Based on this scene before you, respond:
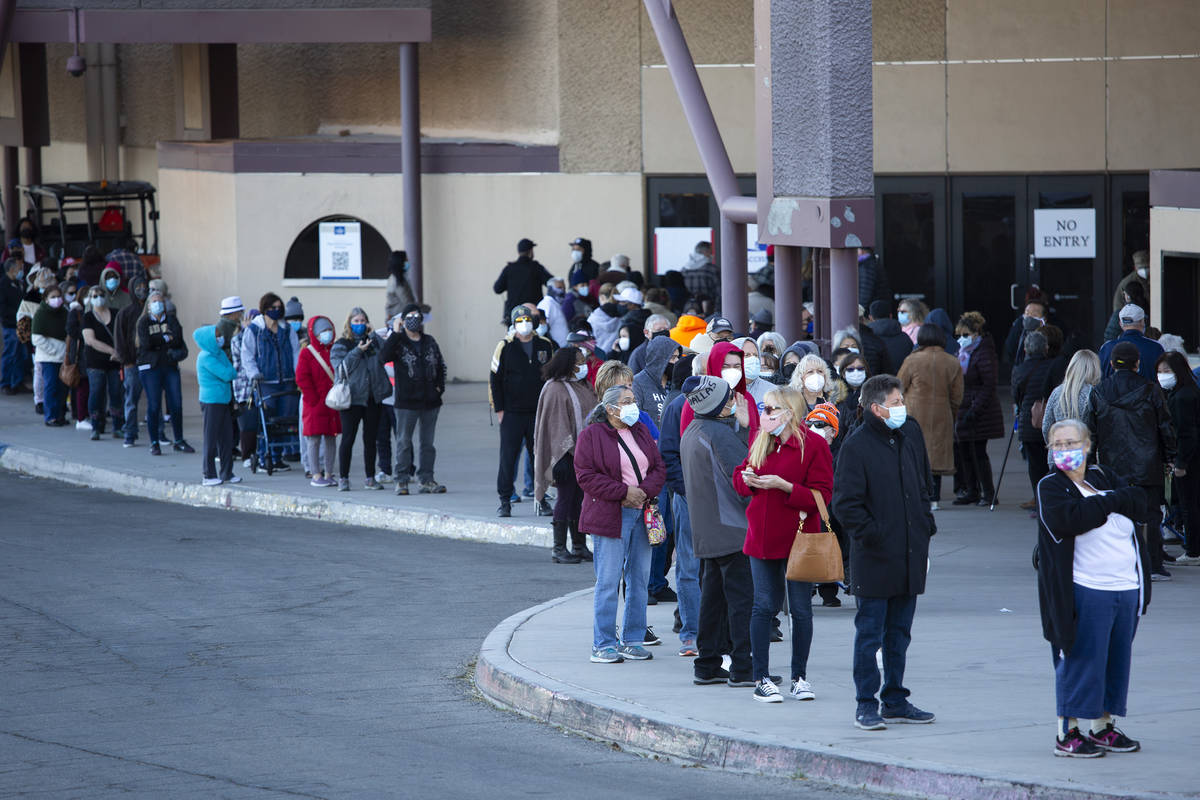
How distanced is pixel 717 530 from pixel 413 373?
7511 mm

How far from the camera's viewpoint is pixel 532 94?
25250 mm

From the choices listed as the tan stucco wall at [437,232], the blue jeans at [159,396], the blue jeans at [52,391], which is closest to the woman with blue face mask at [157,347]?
the blue jeans at [159,396]

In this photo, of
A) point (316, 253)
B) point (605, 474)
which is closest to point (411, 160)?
point (316, 253)

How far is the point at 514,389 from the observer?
15.8 metres

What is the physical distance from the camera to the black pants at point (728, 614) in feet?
31.5

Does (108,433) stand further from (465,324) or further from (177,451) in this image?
(465,324)

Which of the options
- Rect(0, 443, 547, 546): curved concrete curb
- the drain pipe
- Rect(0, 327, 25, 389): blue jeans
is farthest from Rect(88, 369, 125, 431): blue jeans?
the drain pipe

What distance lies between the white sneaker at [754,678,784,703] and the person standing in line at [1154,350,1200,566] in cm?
547

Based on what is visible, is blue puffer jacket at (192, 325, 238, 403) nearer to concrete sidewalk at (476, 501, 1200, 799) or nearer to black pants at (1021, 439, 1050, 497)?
concrete sidewalk at (476, 501, 1200, 799)

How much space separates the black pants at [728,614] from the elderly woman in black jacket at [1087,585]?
83.3 inches

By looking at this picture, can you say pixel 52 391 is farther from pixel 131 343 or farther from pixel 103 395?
pixel 131 343

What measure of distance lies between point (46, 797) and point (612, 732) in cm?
275

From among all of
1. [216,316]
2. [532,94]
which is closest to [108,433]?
[216,316]

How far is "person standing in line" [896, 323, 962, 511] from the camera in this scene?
51.3 ft
